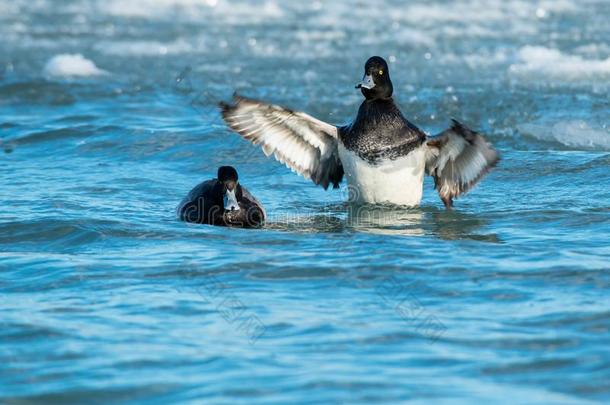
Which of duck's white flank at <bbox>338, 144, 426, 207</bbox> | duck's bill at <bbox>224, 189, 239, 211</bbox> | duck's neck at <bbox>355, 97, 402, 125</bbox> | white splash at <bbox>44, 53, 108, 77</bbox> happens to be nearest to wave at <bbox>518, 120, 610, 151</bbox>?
duck's white flank at <bbox>338, 144, 426, 207</bbox>

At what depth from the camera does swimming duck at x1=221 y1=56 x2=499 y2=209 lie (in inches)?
372

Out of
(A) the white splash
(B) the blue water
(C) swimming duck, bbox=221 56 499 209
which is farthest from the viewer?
(A) the white splash

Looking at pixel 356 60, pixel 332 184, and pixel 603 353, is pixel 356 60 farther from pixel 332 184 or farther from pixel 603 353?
pixel 603 353

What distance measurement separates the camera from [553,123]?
13.3 metres

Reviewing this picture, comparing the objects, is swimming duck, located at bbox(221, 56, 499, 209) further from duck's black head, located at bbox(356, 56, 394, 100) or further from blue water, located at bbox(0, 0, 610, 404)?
blue water, located at bbox(0, 0, 610, 404)

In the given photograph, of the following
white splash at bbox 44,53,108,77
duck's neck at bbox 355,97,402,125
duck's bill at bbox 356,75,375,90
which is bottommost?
duck's neck at bbox 355,97,402,125

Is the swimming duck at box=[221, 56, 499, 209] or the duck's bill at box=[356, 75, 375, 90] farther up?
the duck's bill at box=[356, 75, 375, 90]

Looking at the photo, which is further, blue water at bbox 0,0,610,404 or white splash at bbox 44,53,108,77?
white splash at bbox 44,53,108,77

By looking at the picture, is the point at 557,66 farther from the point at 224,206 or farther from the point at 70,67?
the point at 224,206

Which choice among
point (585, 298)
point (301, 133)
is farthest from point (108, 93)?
point (585, 298)

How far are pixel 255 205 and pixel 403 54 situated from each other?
31.8 feet

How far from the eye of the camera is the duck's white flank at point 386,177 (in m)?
9.56

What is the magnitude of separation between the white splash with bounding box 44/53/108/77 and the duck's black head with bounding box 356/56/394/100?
8787mm

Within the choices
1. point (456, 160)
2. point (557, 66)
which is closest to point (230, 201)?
point (456, 160)
